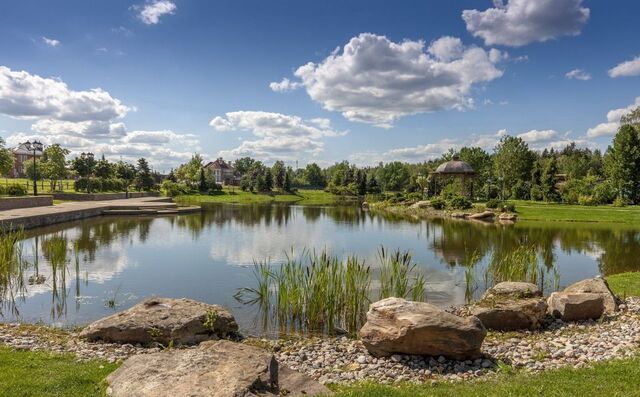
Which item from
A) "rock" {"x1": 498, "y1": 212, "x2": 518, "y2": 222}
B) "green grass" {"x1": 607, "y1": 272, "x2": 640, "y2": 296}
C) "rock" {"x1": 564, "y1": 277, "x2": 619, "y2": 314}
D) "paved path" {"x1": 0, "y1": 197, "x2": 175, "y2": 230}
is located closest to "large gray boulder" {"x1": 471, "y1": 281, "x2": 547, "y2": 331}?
"rock" {"x1": 564, "y1": 277, "x2": 619, "y2": 314}

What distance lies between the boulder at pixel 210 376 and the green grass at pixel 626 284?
33.2 feet

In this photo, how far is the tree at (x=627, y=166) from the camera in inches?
1961

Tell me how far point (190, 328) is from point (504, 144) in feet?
202

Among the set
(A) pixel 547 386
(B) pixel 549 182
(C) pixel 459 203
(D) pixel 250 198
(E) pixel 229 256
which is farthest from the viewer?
(D) pixel 250 198

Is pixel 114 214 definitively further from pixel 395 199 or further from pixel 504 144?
pixel 504 144

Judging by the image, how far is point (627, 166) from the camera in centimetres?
4962

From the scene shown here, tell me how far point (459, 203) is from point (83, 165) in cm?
5022

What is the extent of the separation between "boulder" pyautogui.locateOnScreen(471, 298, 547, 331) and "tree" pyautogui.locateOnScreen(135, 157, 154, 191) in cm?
6988

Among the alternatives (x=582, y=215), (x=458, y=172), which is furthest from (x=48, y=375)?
(x=458, y=172)

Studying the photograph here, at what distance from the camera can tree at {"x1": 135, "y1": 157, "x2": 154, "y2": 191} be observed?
70631 mm

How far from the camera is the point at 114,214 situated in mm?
37750

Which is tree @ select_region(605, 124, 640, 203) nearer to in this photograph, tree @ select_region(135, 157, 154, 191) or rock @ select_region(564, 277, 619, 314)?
rock @ select_region(564, 277, 619, 314)

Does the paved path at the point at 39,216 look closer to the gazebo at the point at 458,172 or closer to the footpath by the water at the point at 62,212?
the footpath by the water at the point at 62,212

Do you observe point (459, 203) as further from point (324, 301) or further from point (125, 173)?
point (125, 173)
